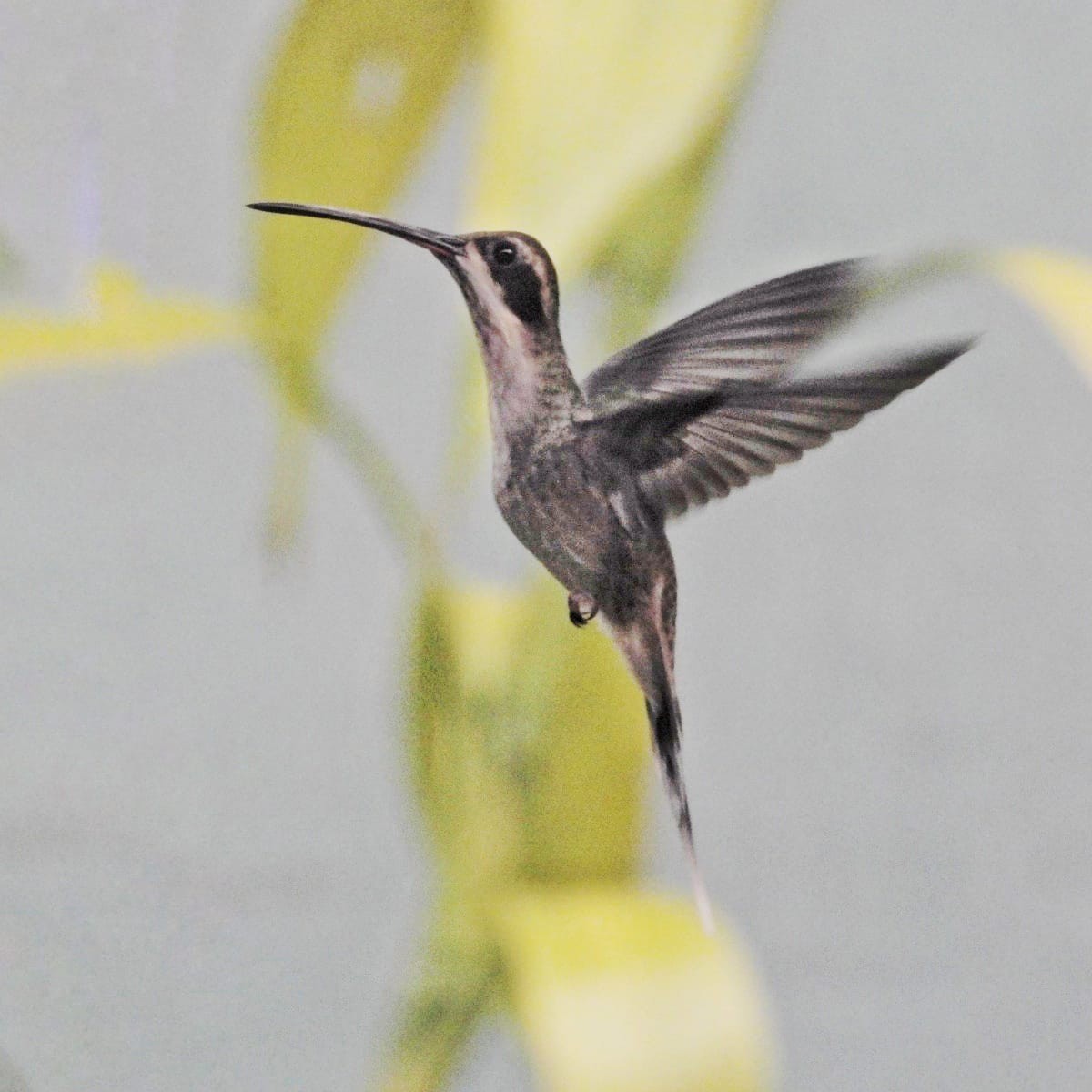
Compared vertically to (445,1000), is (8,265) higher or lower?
higher

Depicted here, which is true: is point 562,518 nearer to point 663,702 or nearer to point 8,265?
point 663,702

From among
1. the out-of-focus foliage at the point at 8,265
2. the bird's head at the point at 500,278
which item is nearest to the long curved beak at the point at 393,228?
the bird's head at the point at 500,278

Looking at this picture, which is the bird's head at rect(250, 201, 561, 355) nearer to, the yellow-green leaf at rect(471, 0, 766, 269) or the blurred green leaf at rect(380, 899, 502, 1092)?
the yellow-green leaf at rect(471, 0, 766, 269)

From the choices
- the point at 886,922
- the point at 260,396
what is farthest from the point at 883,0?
the point at 886,922

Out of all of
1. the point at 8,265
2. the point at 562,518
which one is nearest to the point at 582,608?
the point at 562,518

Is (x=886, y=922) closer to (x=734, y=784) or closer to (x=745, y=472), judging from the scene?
(x=734, y=784)

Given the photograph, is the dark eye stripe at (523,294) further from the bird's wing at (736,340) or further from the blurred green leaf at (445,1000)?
the blurred green leaf at (445,1000)

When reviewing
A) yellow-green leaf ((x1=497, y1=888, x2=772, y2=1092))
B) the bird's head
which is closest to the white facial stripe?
the bird's head
